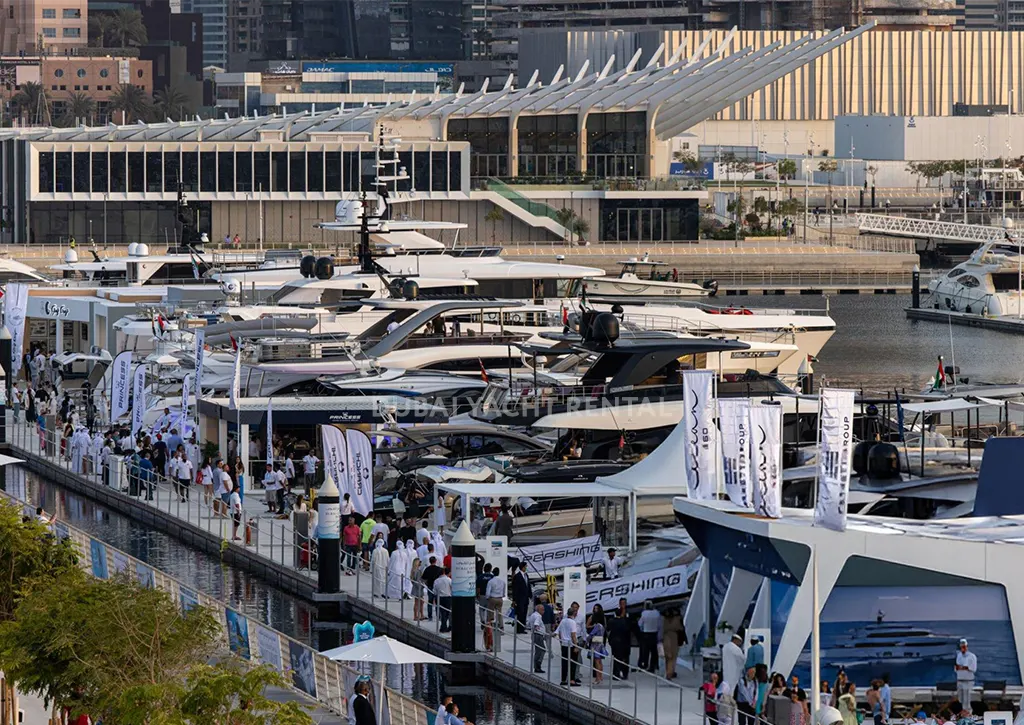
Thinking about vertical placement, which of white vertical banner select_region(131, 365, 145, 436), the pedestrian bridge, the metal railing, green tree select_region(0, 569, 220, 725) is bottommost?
the metal railing

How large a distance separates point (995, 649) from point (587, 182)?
76711 mm

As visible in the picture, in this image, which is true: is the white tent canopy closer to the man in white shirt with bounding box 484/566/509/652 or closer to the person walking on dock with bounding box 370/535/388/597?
the man in white shirt with bounding box 484/566/509/652

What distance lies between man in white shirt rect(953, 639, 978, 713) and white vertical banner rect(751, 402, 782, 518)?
2328 millimetres

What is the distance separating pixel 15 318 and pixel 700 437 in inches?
1125

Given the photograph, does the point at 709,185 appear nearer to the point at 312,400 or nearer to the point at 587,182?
the point at 587,182

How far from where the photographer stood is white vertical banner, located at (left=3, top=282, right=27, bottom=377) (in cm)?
5088

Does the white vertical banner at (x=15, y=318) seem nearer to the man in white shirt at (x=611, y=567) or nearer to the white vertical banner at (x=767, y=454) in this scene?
the man in white shirt at (x=611, y=567)

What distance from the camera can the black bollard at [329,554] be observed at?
28875 mm

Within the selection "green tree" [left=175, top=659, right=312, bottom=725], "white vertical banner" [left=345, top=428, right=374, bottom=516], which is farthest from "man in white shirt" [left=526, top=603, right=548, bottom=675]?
"green tree" [left=175, top=659, right=312, bottom=725]

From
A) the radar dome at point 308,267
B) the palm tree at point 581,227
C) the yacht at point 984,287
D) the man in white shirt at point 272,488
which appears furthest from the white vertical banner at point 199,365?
the palm tree at point 581,227

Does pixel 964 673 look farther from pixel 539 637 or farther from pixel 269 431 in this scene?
pixel 269 431

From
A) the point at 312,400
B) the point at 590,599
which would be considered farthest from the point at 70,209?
the point at 590,599

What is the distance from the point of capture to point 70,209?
91.8m

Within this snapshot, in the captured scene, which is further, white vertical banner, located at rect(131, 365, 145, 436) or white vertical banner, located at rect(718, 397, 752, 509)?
Answer: white vertical banner, located at rect(131, 365, 145, 436)
